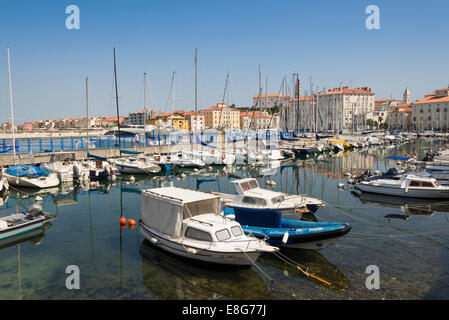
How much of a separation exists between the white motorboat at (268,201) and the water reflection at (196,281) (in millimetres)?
5565

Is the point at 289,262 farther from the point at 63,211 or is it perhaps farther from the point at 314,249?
the point at 63,211

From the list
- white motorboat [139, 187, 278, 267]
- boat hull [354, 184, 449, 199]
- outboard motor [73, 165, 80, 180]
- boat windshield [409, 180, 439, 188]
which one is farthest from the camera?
outboard motor [73, 165, 80, 180]

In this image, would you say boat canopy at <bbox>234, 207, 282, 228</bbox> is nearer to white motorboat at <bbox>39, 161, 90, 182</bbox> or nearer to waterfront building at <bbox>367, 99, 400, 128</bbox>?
white motorboat at <bbox>39, 161, 90, 182</bbox>

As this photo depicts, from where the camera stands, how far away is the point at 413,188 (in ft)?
90.2

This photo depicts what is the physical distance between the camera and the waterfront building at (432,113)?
143500mm

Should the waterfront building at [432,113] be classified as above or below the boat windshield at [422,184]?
above

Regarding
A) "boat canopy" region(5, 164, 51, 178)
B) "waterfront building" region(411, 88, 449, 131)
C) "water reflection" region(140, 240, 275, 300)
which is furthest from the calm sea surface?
"waterfront building" region(411, 88, 449, 131)

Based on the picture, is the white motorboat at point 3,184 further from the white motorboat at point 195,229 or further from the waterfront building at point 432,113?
the waterfront building at point 432,113

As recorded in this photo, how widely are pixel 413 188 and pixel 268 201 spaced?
Result: 15494 millimetres

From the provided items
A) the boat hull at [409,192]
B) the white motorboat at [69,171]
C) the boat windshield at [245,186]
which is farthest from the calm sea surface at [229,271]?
the white motorboat at [69,171]

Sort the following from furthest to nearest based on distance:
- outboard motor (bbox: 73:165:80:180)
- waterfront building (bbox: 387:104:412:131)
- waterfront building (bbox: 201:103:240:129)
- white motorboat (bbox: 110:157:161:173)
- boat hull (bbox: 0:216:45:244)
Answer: waterfront building (bbox: 201:103:240:129) → waterfront building (bbox: 387:104:412:131) → white motorboat (bbox: 110:157:161:173) → outboard motor (bbox: 73:165:80:180) → boat hull (bbox: 0:216:45:244)

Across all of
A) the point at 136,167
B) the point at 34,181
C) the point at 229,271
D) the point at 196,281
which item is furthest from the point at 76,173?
the point at 229,271

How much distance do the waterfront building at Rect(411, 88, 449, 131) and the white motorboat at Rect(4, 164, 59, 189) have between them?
150 m

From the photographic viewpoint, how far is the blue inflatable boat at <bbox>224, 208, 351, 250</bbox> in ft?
50.0
